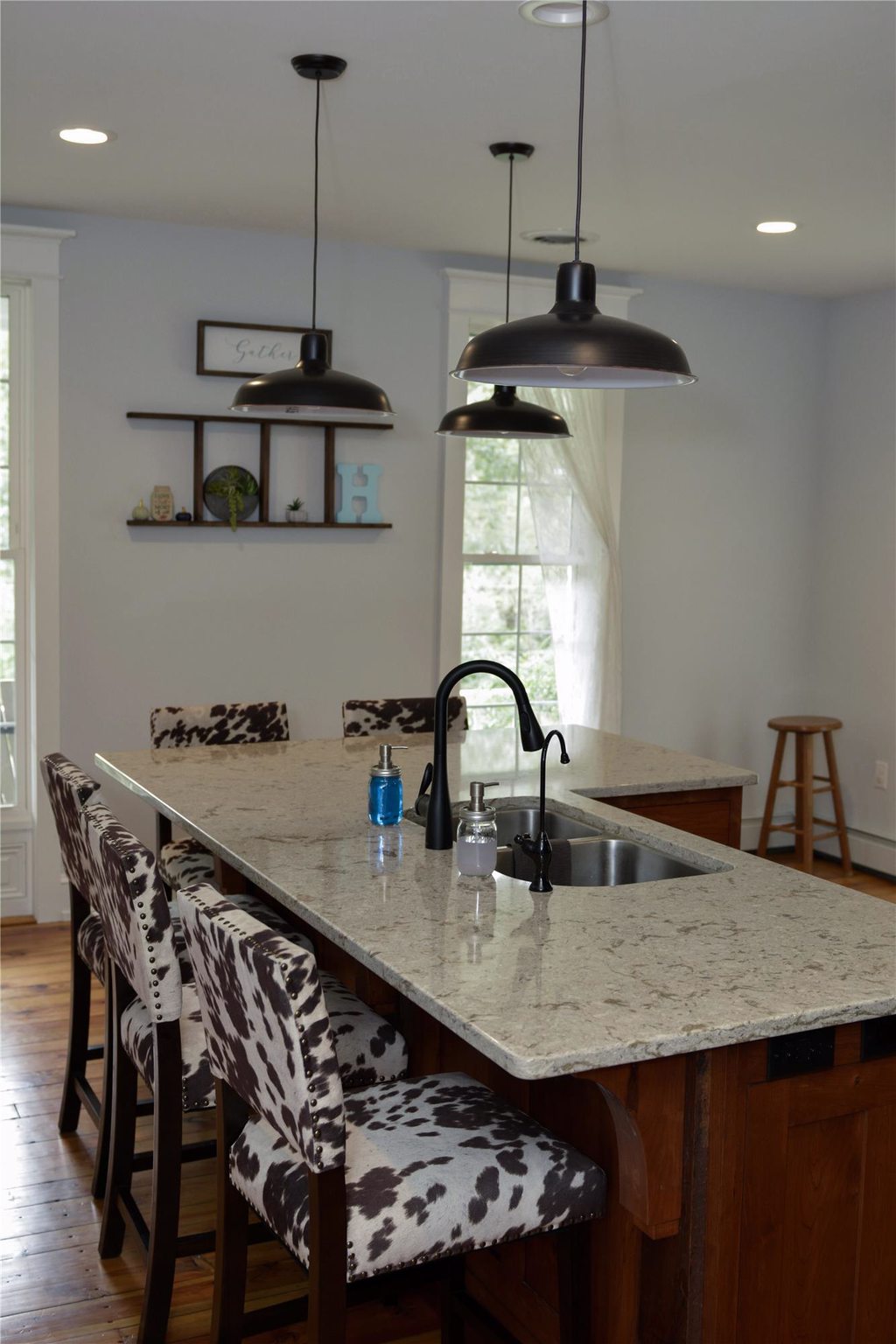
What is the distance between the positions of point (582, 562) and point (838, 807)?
5.47 feet

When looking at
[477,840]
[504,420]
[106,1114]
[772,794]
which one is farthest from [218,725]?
[772,794]

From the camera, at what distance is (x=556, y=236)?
16.3 feet

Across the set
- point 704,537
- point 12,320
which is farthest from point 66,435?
point 704,537

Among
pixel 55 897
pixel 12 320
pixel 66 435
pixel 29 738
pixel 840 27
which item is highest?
pixel 840 27

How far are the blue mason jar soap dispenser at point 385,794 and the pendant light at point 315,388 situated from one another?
84 cm

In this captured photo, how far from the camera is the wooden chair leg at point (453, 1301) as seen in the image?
2.31 meters

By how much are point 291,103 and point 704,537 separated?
3248 mm

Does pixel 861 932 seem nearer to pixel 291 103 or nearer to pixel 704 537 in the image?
pixel 291 103

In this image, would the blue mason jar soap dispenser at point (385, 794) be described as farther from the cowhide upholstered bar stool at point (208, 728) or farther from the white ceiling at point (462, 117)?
the white ceiling at point (462, 117)

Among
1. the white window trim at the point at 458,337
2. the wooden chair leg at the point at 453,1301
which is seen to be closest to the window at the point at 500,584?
the white window trim at the point at 458,337

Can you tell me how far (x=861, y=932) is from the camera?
85.8 inches

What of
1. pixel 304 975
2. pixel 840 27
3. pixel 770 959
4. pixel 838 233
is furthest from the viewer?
pixel 838 233

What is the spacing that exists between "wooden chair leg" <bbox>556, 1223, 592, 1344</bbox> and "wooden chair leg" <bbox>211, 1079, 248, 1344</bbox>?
0.52 meters

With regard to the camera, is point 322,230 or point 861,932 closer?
point 861,932
